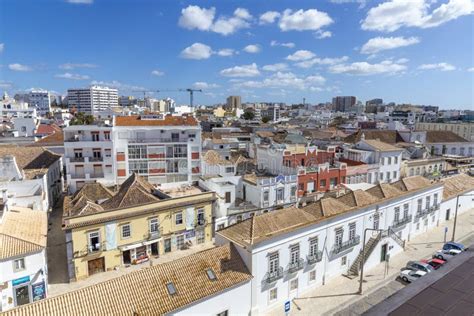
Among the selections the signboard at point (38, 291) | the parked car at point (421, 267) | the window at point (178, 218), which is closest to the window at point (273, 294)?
the window at point (178, 218)

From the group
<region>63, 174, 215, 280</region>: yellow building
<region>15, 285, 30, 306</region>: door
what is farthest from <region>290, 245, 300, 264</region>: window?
<region>15, 285, 30, 306</region>: door

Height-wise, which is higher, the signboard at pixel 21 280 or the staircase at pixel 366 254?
the signboard at pixel 21 280

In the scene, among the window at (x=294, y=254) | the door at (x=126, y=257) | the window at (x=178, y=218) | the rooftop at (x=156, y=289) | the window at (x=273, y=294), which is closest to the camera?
the rooftop at (x=156, y=289)

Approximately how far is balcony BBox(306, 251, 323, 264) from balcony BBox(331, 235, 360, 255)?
1952 mm

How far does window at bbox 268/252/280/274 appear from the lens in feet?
81.3

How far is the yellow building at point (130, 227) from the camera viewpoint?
2953 centimetres

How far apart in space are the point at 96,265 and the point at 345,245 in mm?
24545

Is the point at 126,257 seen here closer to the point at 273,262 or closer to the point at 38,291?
the point at 38,291

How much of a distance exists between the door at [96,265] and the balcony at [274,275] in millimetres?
17015

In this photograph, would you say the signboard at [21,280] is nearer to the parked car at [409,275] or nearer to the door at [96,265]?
the door at [96,265]

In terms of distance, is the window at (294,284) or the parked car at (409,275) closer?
the window at (294,284)

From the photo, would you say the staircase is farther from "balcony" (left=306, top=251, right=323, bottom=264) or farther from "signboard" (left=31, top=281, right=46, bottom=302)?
"signboard" (left=31, top=281, right=46, bottom=302)

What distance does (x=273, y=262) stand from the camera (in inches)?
985

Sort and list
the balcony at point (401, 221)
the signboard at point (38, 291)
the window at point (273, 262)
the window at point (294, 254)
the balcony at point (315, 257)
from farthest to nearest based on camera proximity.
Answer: the balcony at point (401, 221) < the balcony at point (315, 257) < the window at point (294, 254) < the signboard at point (38, 291) < the window at point (273, 262)
